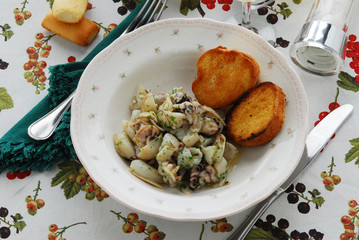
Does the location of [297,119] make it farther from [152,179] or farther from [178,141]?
[152,179]

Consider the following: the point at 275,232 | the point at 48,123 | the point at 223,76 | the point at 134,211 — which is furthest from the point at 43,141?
the point at 275,232

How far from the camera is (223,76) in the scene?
4.20 ft

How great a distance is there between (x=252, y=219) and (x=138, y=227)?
0.34m

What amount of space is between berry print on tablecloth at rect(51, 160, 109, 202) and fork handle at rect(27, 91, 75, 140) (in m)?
0.11

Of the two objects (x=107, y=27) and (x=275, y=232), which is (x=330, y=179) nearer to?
(x=275, y=232)

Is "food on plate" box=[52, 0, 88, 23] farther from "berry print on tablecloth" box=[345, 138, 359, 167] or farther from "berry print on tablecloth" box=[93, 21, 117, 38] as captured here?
"berry print on tablecloth" box=[345, 138, 359, 167]

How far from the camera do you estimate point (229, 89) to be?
1.28 meters

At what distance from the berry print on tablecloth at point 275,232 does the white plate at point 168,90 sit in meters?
0.17

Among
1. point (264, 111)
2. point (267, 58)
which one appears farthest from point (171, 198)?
point (267, 58)

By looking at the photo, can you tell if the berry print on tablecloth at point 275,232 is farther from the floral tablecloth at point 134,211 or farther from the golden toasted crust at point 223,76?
the golden toasted crust at point 223,76

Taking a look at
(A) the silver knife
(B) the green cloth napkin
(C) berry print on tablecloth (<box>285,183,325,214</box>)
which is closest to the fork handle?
(B) the green cloth napkin

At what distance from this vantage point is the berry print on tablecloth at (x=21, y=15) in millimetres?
1603

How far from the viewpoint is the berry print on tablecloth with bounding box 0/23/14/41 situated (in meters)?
1.57

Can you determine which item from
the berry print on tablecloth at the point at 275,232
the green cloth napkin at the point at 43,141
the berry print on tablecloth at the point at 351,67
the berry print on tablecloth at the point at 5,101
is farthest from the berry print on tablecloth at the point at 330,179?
the berry print on tablecloth at the point at 5,101
